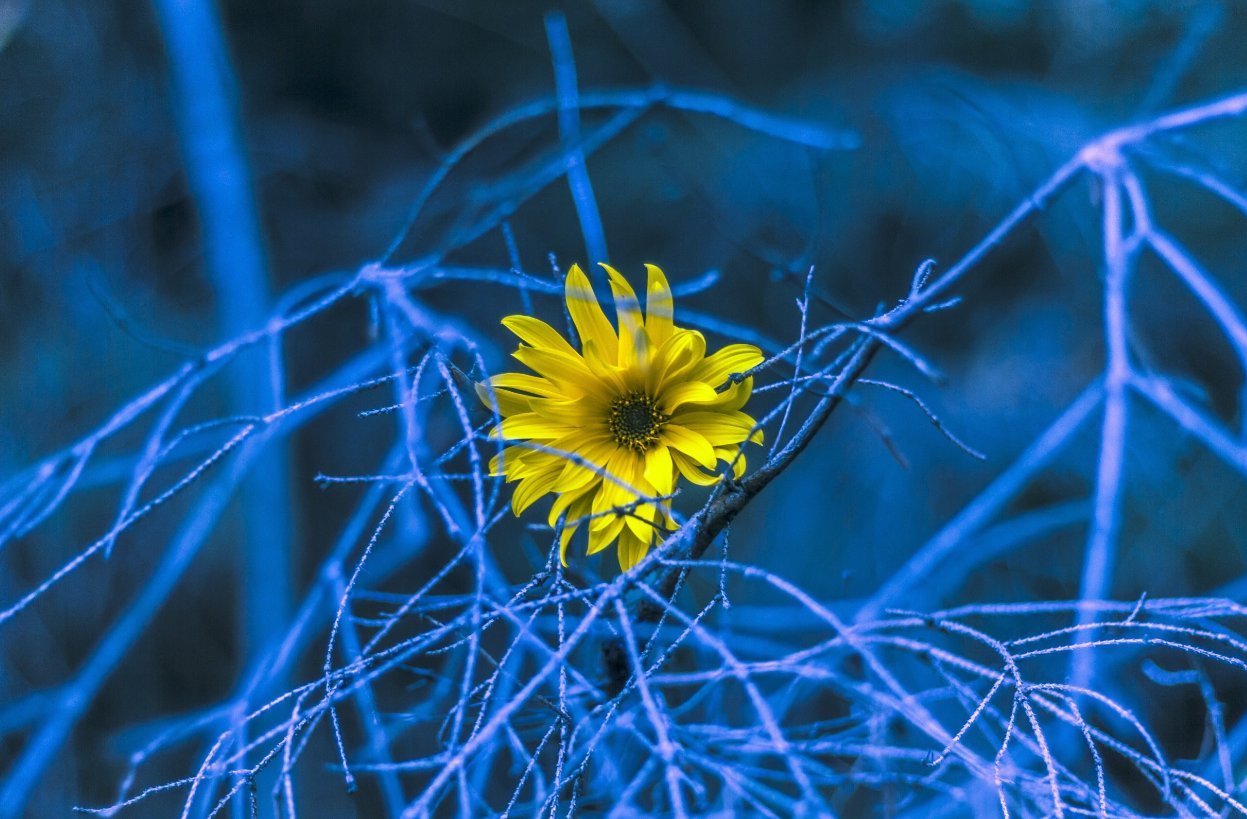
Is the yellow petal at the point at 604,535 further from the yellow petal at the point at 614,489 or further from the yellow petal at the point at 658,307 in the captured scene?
the yellow petal at the point at 658,307

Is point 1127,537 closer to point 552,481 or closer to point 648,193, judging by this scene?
point 648,193

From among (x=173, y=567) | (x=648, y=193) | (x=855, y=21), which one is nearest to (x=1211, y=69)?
(x=855, y=21)

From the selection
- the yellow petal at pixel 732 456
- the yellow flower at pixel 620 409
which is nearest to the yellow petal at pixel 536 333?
the yellow flower at pixel 620 409

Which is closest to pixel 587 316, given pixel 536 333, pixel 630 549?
pixel 536 333

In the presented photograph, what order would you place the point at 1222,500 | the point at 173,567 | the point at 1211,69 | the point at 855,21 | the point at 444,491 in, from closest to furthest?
the point at 444,491 → the point at 173,567 → the point at 1222,500 → the point at 1211,69 → the point at 855,21

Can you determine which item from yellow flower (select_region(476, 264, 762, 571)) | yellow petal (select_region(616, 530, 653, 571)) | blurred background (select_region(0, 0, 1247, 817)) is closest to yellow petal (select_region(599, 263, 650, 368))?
yellow flower (select_region(476, 264, 762, 571))

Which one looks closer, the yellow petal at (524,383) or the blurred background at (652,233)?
the yellow petal at (524,383)

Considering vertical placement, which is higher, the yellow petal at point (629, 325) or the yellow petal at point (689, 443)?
the yellow petal at point (629, 325)
